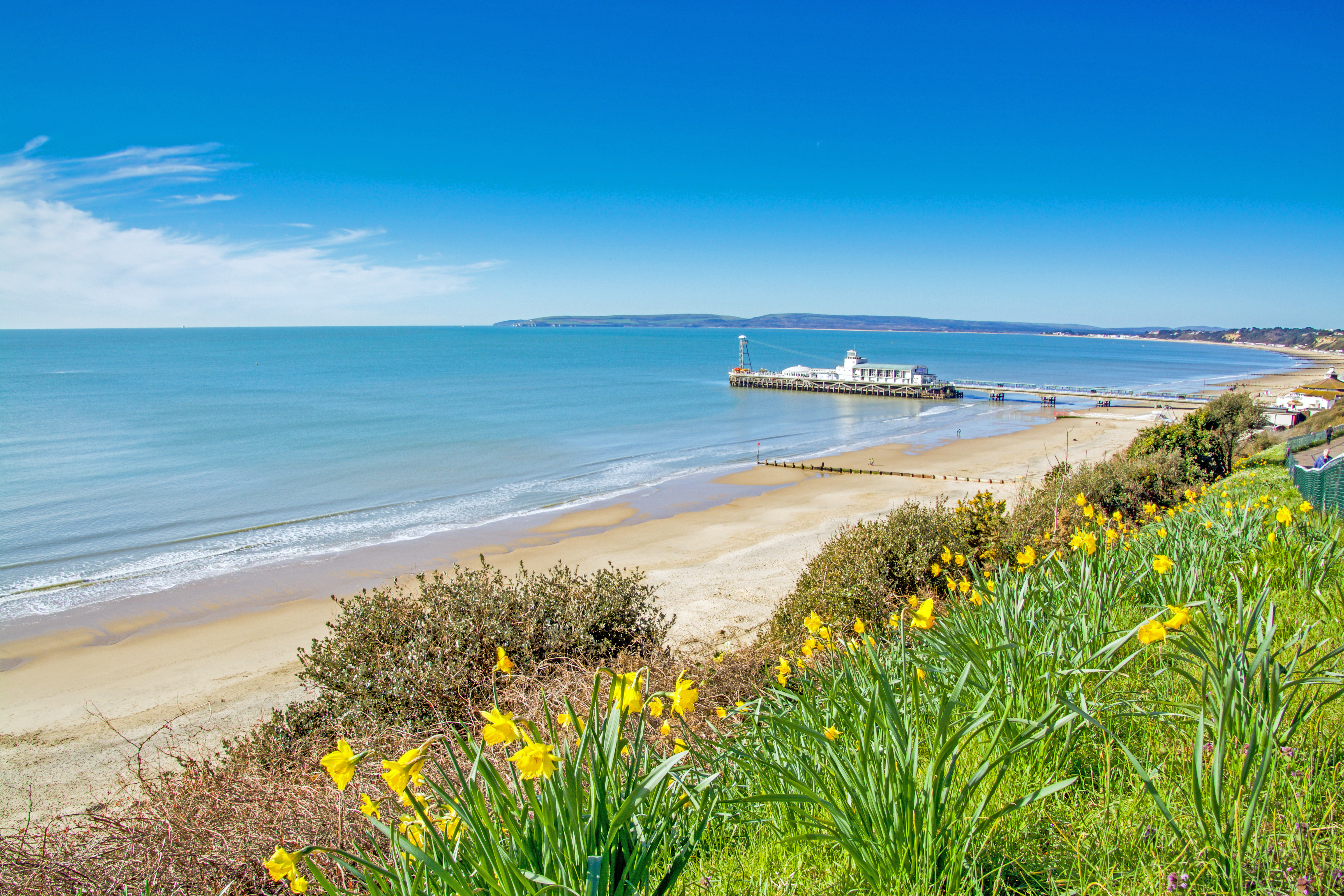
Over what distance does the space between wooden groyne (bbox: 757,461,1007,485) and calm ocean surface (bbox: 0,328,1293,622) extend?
291cm

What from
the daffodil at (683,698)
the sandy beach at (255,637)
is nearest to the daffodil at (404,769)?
the daffodil at (683,698)

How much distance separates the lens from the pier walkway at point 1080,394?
57531 millimetres

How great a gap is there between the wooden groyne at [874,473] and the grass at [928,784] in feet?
78.6

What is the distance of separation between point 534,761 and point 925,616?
2.00m

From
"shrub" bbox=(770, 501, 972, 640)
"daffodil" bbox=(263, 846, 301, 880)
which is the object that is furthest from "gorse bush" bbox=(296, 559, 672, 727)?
"daffodil" bbox=(263, 846, 301, 880)

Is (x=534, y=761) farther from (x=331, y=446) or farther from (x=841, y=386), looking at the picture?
(x=841, y=386)

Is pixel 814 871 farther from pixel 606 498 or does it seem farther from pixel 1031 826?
pixel 606 498

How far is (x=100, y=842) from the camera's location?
4.08 metres

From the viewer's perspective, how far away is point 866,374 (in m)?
73.3

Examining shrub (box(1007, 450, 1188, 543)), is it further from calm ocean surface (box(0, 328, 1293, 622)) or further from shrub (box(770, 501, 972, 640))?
calm ocean surface (box(0, 328, 1293, 622))

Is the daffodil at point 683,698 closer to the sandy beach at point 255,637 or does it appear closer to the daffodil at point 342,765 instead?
the daffodil at point 342,765

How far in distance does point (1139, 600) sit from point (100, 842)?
6.67 meters

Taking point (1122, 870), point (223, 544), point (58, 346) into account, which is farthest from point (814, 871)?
point (58, 346)

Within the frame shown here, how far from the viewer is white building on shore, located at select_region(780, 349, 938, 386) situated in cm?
7000
